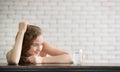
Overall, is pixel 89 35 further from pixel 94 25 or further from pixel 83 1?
pixel 83 1

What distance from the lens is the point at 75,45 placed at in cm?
370

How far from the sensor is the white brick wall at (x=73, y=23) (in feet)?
12.1

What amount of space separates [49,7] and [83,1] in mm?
461

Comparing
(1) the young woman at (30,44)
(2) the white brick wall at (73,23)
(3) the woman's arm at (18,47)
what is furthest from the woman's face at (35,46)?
(2) the white brick wall at (73,23)

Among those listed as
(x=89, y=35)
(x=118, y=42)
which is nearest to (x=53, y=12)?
(x=89, y=35)

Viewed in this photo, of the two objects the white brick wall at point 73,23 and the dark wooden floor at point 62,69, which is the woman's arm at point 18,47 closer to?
the dark wooden floor at point 62,69

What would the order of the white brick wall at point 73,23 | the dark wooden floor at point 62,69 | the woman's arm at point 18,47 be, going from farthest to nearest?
the white brick wall at point 73,23 < the woman's arm at point 18,47 < the dark wooden floor at point 62,69

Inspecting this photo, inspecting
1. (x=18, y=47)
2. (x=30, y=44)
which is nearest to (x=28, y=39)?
(x=30, y=44)

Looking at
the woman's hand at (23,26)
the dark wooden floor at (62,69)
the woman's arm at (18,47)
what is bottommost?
the dark wooden floor at (62,69)

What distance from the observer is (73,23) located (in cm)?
373

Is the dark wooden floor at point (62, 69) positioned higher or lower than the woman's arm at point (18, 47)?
lower

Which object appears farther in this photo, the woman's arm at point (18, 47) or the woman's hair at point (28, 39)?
the woman's hair at point (28, 39)

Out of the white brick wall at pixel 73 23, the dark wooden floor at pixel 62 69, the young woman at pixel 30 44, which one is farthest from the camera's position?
the white brick wall at pixel 73 23

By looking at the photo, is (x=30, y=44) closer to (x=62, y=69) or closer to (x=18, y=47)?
(x=18, y=47)
